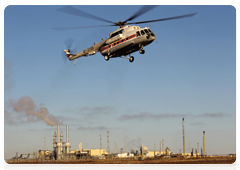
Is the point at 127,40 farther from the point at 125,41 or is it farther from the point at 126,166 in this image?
the point at 126,166

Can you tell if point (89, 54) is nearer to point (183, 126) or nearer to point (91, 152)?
point (183, 126)

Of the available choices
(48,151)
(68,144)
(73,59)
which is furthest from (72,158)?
(73,59)

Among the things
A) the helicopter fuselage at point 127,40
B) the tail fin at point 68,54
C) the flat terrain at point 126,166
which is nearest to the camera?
the helicopter fuselage at point 127,40

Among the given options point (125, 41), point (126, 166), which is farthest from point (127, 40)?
point (126, 166)

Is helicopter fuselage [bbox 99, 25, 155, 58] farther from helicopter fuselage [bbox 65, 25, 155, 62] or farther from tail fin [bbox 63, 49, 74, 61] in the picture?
tail fin [bbox 63, 49, 74, 61]

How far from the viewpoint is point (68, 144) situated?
138375mm

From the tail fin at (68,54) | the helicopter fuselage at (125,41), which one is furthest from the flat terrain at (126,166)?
the helicopter fuselage at (125,41)

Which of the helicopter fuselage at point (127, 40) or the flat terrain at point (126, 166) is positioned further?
the flat terrain at point (126, 166)

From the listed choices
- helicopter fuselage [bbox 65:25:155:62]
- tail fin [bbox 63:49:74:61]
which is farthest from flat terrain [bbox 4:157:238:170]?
helicopter fuselage [bbox 65:25:155:62]

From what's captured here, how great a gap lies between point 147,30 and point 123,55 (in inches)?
219

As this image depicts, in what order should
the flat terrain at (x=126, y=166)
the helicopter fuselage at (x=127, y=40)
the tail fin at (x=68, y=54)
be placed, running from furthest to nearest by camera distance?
the flat terrain at (x=126, y=166)
the tail fin at (x=68, y=54)
the helicopter fuselage at (x=127, y=40)

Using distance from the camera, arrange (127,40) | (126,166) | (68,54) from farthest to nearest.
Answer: (126,166)
(68,54)
(127,40)

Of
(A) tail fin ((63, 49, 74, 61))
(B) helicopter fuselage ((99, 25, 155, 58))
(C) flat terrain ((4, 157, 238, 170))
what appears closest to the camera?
(B) helicopter fuselage ((99, 25, 155, 58))

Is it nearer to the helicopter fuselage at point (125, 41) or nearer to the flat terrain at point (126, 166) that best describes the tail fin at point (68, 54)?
the helicopter fuselage at point (125, 41)
